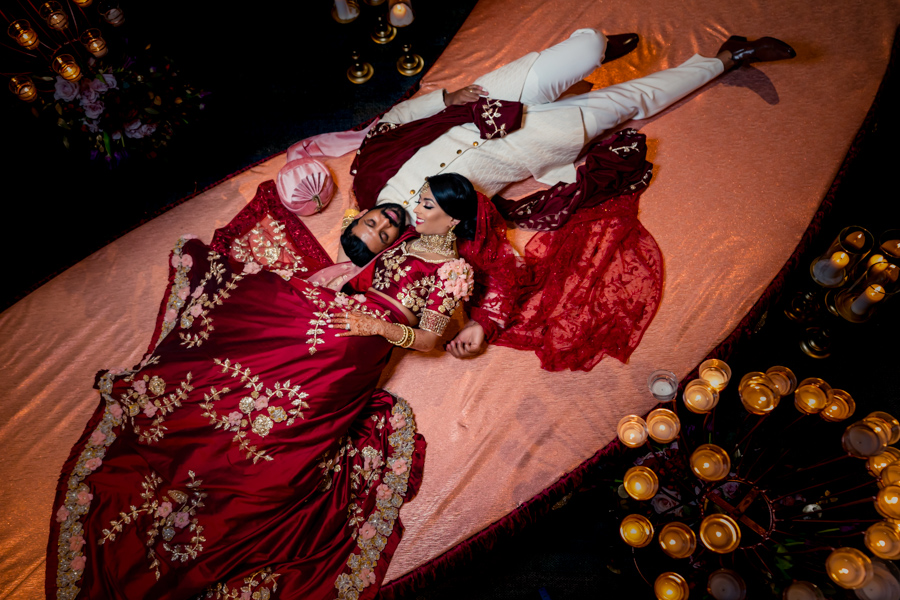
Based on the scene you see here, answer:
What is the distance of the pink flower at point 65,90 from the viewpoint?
2799 millimetres

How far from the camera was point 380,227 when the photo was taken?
266cm

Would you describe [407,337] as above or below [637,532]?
above

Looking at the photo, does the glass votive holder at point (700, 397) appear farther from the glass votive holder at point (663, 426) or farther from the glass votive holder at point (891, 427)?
the glass votive holder at point (891, 427)

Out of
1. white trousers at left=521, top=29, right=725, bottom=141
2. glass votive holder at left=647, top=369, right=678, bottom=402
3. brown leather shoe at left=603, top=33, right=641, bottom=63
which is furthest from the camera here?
brown leather shoe at left=603, top=33, right=641, bottom=63

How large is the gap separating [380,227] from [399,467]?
3.88ft

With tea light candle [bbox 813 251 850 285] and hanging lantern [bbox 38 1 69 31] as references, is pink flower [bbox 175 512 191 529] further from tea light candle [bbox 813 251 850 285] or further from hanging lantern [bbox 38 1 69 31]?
tea light candle [bbox 813 251 850 285]

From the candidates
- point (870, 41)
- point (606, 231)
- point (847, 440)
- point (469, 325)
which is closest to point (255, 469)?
point (469, 325)

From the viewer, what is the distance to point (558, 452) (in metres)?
2.66

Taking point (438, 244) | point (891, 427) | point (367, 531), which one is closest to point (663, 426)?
point (891, 427)

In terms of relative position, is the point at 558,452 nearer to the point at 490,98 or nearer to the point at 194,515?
the point at 194,515

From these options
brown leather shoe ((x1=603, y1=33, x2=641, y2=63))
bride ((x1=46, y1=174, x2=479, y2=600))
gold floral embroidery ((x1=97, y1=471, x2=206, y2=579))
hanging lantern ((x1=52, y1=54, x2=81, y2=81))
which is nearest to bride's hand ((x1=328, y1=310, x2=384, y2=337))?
bride ((x1=46, y1=174, x2=479, y2=600))

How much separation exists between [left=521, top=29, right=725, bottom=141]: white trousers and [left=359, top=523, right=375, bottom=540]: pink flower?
7.81ft

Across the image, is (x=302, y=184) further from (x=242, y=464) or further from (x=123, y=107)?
(x=242, y=464)

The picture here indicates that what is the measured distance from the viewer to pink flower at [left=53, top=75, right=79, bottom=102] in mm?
2799
